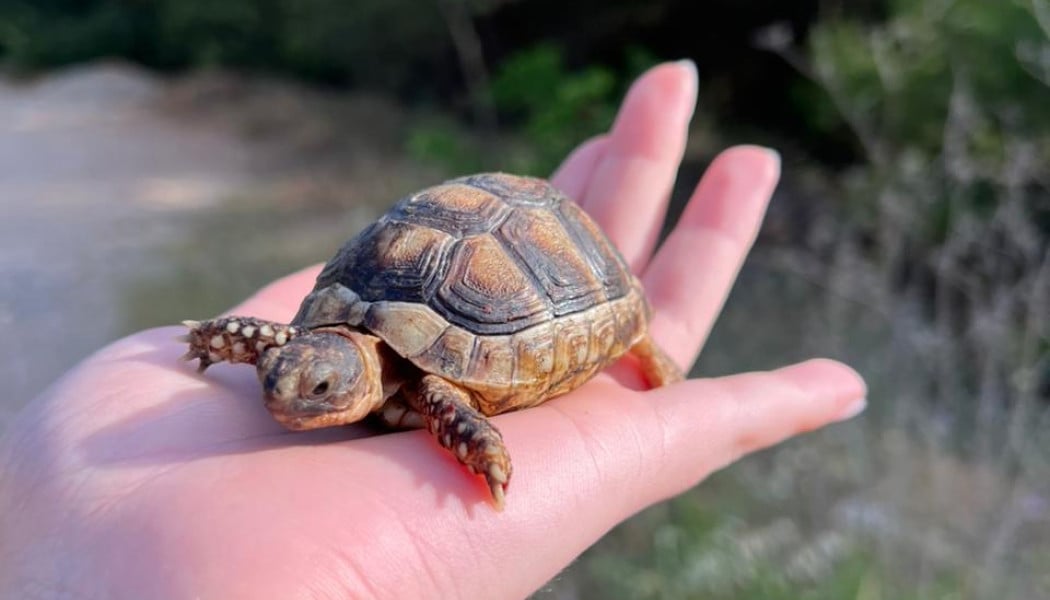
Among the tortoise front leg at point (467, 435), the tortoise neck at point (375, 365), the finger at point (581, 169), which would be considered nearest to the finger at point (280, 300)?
the tortoise neck at point (375, 365)

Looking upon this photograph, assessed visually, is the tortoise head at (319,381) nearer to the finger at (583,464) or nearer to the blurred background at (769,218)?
the finger at (583,464)

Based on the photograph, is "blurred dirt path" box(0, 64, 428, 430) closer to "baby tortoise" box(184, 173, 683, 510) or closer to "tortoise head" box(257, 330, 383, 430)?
"baby tortoise" box(184, 173, 683, 510)

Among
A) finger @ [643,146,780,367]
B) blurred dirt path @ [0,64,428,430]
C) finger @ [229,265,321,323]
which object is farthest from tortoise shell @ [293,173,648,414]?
blurred dirt path @ [0,64,428,430]

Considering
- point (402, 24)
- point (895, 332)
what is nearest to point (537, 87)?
point (895, 332)

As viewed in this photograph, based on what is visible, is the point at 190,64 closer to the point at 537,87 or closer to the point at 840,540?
the point at 537,87

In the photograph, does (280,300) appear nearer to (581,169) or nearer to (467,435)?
(467,435)

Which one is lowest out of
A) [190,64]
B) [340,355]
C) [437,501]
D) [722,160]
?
[190,64]

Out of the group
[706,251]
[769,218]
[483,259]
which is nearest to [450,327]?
[483,259]
